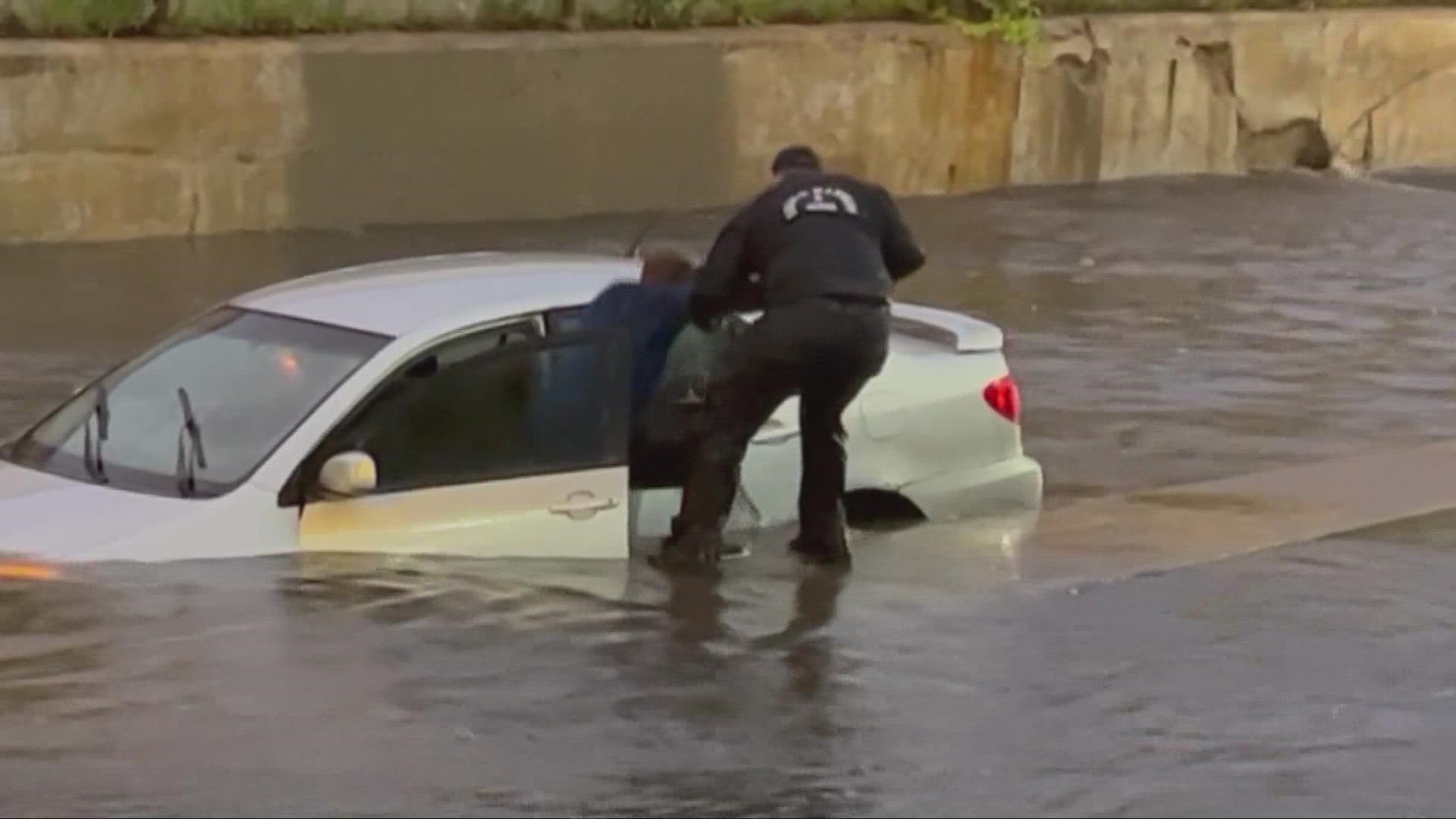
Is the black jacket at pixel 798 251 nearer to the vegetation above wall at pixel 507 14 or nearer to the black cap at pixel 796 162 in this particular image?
the black cap at pixel 796 162

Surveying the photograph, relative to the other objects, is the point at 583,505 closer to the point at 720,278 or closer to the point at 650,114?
the point at 720,278

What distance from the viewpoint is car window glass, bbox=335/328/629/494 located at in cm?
808

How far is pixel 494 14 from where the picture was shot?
19391 mm

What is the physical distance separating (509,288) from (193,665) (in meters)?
1.97

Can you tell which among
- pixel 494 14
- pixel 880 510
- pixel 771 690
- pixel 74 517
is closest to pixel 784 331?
pixel 880 510

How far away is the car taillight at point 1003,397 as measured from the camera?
9.56 meters

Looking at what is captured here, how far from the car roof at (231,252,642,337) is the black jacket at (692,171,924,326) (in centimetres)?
38

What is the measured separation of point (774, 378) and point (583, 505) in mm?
765

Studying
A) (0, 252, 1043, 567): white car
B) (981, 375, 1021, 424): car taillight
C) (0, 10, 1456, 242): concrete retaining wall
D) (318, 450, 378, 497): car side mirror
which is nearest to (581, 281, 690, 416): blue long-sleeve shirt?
(0, 252, 1043, 567): white car

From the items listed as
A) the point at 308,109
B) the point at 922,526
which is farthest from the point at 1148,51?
the point at 922,526

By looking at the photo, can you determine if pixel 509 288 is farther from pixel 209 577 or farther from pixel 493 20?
pixel 493 20

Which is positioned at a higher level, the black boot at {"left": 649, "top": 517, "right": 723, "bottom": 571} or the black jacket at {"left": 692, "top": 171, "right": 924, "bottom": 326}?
the black jacket at {"left": 692, "top": 171, "right": 924, "bottom": 326}

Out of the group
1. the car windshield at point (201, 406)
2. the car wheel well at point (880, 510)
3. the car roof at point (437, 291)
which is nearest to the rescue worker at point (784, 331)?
the car roof at point (437, 291)

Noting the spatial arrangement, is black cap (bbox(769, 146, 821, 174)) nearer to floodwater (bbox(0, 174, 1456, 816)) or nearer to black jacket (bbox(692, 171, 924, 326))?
black jacket (bbox(692, 171, 924, 326))
